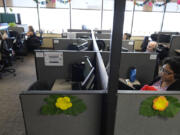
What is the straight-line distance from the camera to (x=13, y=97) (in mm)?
2904

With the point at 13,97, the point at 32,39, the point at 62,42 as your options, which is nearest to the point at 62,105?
the point at 13,97

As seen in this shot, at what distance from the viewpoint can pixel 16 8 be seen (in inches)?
250

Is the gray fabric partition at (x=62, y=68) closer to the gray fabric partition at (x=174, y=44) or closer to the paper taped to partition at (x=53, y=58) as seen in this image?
the paper taped to partition at (x=53, y=58)

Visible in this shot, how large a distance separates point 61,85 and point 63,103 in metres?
1.06

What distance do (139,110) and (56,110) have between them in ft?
2.01

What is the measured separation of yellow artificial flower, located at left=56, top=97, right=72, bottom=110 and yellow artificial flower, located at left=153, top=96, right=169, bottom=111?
62 cm

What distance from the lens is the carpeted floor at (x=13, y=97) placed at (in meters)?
2.14

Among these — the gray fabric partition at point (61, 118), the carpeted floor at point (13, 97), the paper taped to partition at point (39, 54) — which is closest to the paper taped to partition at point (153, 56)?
the gray fabric partition at point (61, 118)

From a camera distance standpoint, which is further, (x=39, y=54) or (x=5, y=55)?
(x=5, y=55)

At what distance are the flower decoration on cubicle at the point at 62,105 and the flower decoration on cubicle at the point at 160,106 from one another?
1.49 ft

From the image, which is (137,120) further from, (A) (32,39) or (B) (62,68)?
(A) (32,39)

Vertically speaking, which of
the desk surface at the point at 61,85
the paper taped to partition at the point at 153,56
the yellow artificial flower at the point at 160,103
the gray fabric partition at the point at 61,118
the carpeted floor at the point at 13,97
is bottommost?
the carpeted floor at the point at 13,97

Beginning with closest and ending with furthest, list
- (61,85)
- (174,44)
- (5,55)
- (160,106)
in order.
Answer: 1. (160,106)
2. (61,85)
3. (5,55)
4. (174,44)

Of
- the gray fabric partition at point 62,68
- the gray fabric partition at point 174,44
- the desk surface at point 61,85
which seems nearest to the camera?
the desk surface at point 61,85
